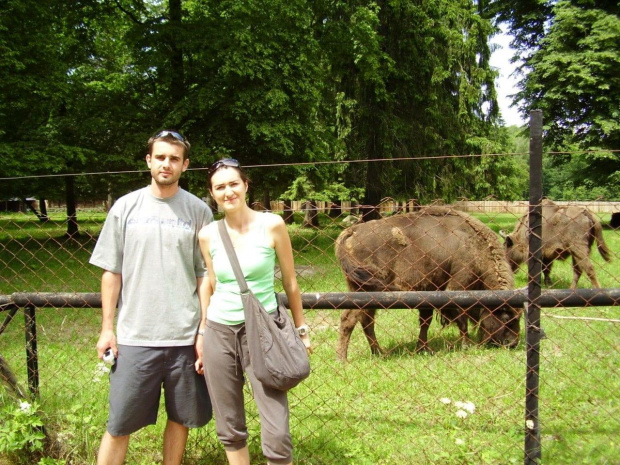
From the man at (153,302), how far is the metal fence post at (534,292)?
186 cm

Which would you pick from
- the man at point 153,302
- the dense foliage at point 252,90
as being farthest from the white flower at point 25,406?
the dense foliage at point 252,90

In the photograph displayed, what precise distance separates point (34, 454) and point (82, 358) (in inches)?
97.0

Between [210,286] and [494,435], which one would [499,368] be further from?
[210,286]

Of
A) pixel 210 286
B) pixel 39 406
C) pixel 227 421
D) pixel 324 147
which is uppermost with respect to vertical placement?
pixel 324 147

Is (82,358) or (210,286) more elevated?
(210,286)

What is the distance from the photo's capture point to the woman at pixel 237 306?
2650mm

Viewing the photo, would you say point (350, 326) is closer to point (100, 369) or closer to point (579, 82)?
point (100, 369)

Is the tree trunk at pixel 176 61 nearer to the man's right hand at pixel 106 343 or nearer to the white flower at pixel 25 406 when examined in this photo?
the white flower at pixel 25 406

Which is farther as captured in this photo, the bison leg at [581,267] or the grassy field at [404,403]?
the bison leg at [581,267]

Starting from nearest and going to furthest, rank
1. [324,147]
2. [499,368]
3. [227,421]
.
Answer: [227,421]
[499,368]
[324,147]

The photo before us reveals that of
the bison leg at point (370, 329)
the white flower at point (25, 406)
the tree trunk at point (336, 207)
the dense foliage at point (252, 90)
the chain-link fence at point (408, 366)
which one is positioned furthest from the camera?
the dense foliage at point (252, 90)

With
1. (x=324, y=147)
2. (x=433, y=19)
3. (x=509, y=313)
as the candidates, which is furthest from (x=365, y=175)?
(x=509, y=313)

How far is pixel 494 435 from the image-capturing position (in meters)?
3.61

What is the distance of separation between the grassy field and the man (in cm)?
63
